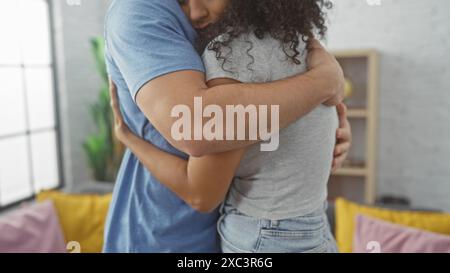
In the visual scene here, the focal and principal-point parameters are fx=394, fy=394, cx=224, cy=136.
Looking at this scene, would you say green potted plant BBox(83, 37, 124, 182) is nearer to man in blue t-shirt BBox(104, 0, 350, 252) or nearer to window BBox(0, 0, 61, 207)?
window BBox(0, 0, 61, 207)

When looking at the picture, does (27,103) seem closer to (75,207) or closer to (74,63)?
(74,63)

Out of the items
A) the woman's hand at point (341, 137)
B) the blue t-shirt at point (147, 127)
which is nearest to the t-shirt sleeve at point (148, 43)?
the blue t-shirt at point (147, 127)

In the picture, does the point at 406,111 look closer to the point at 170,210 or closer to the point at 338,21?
the point at 338,21

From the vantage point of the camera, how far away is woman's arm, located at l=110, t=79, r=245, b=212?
0.39 m

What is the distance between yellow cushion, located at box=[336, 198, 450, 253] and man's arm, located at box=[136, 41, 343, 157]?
72 cm

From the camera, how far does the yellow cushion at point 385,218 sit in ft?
3.36

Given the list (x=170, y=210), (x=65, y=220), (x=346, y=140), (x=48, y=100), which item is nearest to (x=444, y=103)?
(x=346, y=140)

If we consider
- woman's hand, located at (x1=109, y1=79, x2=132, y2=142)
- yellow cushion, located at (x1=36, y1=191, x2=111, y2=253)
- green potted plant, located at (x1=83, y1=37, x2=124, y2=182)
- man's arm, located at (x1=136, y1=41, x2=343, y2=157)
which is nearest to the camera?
man's arm, located at (x1=136, y1=41, x2=343, y2=157)

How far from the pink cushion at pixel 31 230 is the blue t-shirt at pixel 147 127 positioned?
412 millimetres

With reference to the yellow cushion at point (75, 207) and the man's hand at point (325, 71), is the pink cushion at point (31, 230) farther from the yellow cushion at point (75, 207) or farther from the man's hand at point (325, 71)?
the man's hand at point (325, 71)

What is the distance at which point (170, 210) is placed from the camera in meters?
0.48

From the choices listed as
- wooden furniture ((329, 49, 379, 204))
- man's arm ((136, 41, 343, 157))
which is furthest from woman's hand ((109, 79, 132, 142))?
wooden furniture ((329, 49, 379, 204))
